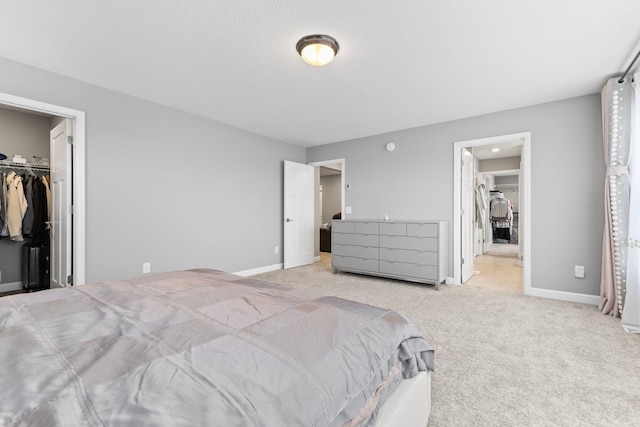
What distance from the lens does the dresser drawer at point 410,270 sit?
385cm

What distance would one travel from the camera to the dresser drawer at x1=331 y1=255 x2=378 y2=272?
14.3 ft

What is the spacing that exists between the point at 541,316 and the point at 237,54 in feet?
12.2

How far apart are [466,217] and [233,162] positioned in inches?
142

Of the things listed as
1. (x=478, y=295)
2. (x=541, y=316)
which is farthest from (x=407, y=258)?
(x=541, y=316)

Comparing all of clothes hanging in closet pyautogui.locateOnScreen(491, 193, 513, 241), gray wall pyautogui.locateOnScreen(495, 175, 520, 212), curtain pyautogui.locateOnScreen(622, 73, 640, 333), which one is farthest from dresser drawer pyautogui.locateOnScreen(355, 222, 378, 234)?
gray wall pyautogui.locateOnScreen(495, 175, 520, 212)

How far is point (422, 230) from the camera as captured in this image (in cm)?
394

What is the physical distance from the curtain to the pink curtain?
8 cm

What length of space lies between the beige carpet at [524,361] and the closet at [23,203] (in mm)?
3966

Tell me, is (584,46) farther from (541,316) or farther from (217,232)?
(217,232)

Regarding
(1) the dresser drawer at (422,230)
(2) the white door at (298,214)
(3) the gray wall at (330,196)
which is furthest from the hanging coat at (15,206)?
(3) the gray wall at (330,196)

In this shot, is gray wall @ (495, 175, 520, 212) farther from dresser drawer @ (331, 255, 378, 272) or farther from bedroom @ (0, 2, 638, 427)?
dresser drawer @ (331, 255, 378, 272)

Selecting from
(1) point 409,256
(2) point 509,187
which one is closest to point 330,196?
(1) point 409,256

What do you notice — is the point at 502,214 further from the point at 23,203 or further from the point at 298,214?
the point at 23,203

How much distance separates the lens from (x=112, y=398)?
637 mm
